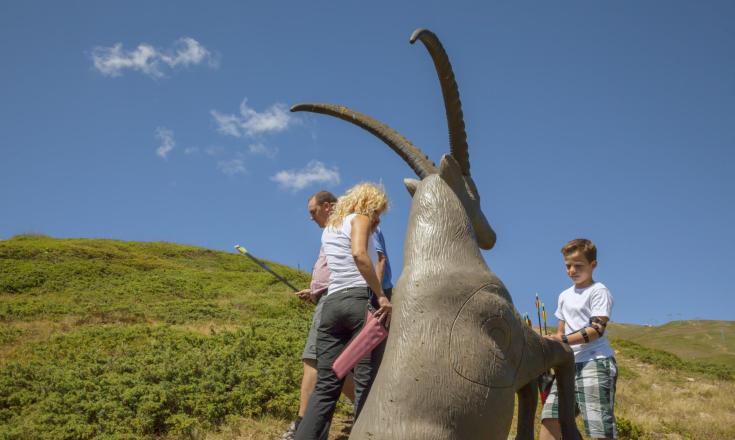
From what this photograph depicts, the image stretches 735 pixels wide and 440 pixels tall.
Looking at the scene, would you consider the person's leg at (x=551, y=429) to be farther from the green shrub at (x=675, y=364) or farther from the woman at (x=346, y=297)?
the green shrub at (x=675, y=364)

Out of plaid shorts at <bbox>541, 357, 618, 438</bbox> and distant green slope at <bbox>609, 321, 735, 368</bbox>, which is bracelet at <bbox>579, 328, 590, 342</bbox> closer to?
plaid shorts at <bbox>541, 357, 618, 438</bbox>

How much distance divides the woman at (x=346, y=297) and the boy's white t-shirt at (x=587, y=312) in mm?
1543

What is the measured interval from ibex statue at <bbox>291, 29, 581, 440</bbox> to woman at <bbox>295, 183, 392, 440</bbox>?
40 centimetres

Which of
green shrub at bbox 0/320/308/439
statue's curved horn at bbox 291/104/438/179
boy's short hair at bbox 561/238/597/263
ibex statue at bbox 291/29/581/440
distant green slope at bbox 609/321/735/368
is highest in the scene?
distant green slope at bbox 609/321/735/368

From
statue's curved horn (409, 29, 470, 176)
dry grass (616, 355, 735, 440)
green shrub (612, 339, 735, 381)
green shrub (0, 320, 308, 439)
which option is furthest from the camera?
green shrub (612, 339, 735, 381)

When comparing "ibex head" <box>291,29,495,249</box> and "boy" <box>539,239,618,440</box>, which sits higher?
"ibex head" <box>291,29,495,249</box>

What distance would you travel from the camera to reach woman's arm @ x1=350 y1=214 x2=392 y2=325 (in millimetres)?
3266

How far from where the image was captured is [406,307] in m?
2.88

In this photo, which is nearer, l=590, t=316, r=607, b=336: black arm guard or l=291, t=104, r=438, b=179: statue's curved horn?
l=291, t=104, r=438, b=179: statue's curved horn

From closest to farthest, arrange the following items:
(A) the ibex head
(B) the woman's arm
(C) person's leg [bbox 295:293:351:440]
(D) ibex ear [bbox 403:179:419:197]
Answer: (A) the ibex head, (B) the woman's arm, (D) ibex ear [bbox 403:179:419:197], (C) person's leg [bbox 295:293:351:440]

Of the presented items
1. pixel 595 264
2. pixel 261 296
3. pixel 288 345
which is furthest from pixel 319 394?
pixel 261 296

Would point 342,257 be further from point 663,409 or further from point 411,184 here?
point 663,409

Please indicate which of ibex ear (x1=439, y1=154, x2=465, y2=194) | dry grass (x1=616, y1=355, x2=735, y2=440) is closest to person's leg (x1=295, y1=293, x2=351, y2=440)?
ibex ear (x1=439, y1=154, x2=465, y2=194)

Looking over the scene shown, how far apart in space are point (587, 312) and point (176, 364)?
20.9ft
